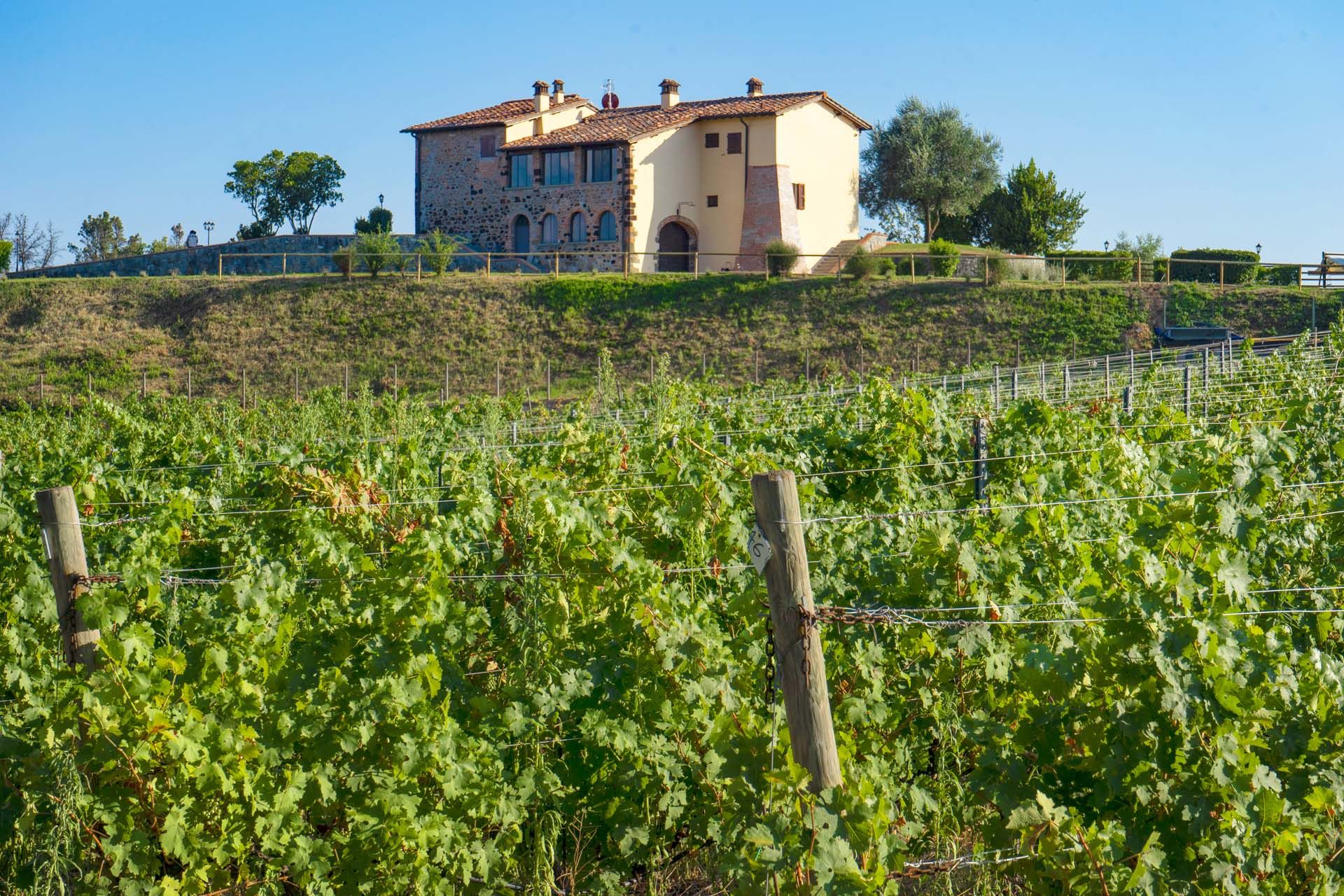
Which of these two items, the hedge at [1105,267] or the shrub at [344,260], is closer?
the hedge at [1105,267]

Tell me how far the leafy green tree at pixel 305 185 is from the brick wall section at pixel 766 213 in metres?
26.8

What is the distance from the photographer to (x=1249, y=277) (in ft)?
114

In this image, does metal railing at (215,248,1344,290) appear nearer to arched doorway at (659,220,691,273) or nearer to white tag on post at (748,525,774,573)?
arched doorway at (659,220,691,273)

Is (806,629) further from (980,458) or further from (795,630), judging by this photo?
(980,458)

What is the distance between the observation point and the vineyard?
3691mm

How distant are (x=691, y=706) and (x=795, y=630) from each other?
849 mm

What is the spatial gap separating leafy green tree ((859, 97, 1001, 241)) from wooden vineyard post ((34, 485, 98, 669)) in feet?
146

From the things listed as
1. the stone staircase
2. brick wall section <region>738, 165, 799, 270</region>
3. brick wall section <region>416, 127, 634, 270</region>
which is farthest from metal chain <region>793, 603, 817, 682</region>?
brick wall section <region>416, 127, 634, 270</region>

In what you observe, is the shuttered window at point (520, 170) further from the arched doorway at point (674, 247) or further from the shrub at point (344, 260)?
the shrub at point (344, 260)

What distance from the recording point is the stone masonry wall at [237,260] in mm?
41969

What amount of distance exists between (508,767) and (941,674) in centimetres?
162

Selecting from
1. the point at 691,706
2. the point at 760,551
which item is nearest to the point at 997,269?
the point at 691,706

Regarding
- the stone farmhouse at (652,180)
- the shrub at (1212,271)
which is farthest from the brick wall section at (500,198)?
the shrub at (1212,271)

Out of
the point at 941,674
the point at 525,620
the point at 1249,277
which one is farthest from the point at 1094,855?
the point at 1249,277
